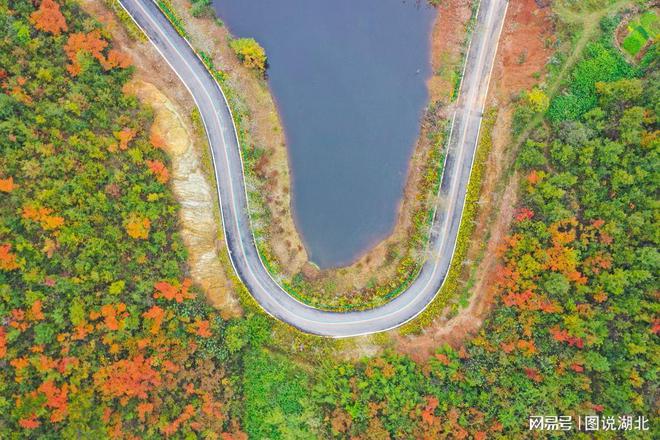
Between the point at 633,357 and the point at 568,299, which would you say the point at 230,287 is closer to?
the point at 568,299

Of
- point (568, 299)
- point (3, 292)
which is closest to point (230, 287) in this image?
point (3, 292)

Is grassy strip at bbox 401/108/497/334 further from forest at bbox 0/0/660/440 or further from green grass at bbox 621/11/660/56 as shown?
green grass at bbox 621/11/660/56

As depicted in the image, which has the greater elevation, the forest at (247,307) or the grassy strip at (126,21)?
the grassy strip at (126,21)

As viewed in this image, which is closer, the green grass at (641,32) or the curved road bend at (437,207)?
the green grass at (641,32)

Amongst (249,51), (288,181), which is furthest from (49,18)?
(288,181)

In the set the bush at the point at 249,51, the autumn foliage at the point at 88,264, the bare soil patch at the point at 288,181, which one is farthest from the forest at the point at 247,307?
the bush at the point at 249,51

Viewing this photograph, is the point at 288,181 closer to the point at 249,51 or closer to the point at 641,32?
the point at 249,51

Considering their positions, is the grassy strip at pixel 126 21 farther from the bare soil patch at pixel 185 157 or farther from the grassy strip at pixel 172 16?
the grassy strip at pixel 172 16

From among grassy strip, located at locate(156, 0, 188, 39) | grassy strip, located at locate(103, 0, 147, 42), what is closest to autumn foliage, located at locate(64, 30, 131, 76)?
grassy strip, located at locate(103, 0, 147, 42)

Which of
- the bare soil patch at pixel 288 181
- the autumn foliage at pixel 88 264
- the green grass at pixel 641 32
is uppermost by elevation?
the green grass at pixel 641 32
